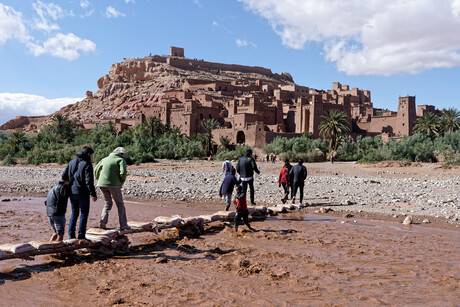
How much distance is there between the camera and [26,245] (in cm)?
570

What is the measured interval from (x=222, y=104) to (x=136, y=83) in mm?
35494

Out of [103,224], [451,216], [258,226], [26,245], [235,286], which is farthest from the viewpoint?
[451,216]

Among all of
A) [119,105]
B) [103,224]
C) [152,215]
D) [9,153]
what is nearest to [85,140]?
[9,153]

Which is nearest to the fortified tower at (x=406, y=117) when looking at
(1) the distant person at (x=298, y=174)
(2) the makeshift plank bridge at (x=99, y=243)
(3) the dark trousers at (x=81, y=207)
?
(1) the distant person at (x=298, y=174)

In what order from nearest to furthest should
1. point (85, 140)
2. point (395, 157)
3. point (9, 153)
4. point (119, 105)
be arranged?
point (395, 157) → point (9, 153) → point (85, 140) → point (119, 105)

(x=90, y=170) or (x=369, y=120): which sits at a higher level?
(x=369, y=120)

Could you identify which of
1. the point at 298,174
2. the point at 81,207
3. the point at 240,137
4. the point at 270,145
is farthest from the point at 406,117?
the point at 81,207

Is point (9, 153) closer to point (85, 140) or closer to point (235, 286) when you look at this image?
point (85, 140)

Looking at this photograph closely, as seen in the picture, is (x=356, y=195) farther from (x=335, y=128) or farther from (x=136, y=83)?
(x=136, y=83)

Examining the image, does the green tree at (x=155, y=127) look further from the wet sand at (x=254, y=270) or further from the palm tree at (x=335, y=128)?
the wet sand at (x=254, y=270)

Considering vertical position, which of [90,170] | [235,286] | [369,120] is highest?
[369,120]

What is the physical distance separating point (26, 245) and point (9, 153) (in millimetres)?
45019

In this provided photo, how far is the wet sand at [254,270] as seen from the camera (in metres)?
4.88

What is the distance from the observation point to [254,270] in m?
5.90
